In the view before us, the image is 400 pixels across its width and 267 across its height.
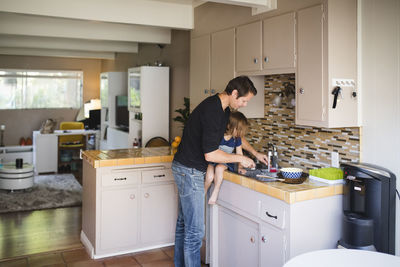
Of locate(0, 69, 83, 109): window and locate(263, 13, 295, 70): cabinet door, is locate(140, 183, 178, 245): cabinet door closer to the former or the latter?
locate(263, 13, 295, 70): cabinet door

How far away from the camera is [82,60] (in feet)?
37.5

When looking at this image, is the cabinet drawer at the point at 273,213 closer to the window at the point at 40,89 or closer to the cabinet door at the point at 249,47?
the cabinet door at the point at 249,47

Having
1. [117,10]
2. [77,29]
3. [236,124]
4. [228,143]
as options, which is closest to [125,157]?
[228,143]

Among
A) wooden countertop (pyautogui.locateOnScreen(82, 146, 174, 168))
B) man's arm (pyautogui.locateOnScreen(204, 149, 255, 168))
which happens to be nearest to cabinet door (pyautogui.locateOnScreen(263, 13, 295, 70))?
man's arm (pyautogui.locateOnScreen(204, 149, 255, 168))

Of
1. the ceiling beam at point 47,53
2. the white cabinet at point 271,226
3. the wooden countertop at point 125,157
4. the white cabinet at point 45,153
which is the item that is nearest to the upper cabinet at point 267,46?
the white cabinet at point 271,226

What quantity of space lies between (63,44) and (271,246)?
6393 millimetres

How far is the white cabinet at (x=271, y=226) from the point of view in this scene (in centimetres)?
275

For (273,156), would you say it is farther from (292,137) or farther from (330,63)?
(330,63)

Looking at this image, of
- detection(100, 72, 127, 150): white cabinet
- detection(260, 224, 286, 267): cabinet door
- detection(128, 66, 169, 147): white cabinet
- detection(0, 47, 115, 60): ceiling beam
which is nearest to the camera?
detection(260, 224, 286, 267): cabinet door

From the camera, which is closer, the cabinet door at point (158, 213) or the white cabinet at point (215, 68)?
the white cabinet at point (215, 68)

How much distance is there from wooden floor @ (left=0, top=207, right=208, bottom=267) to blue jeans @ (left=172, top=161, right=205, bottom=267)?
2.52 ft

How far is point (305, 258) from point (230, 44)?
8.61 ft

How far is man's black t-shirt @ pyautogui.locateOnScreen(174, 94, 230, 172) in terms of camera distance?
9.66 feet

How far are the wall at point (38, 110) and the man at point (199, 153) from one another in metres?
8.79
